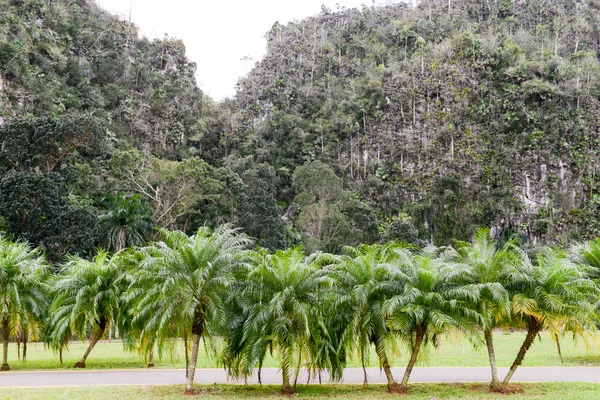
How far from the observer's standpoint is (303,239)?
5584cm

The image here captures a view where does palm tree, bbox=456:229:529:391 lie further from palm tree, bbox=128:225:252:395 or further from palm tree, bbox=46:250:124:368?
palm tree, bbox=46:250:124:368

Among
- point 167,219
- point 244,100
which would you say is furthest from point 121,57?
point 167,219

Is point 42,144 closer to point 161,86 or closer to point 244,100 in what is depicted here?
point 161,86

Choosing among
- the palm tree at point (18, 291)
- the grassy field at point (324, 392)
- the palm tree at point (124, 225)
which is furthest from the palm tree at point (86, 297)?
the palm tree at point (124, 225)

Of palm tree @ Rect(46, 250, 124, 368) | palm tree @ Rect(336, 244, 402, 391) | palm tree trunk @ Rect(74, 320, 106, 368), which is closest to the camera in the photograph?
palm tree @ Rect(336, 244, 402, 391)

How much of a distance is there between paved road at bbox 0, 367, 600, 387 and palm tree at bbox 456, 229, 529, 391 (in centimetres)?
321

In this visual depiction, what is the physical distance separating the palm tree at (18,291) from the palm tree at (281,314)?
32.4ft

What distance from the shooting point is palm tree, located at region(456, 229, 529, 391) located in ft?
50.6

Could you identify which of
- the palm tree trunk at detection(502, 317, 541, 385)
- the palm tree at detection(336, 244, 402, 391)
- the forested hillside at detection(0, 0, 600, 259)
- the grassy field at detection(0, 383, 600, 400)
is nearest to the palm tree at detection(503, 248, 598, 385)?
the palm tree trunk at detection(502, 317, 541, 385)

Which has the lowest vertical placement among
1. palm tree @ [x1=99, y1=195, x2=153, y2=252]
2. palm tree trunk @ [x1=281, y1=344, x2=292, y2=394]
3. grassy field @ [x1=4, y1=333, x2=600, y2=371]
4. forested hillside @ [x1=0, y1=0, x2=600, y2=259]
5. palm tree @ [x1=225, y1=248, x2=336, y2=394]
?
grassy field @ [x1=4, y1=333, x2=600, y2=371]

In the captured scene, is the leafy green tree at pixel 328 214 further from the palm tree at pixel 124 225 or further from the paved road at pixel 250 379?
the paved road at pixel 250 379

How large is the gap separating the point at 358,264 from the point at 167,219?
35.6 metres

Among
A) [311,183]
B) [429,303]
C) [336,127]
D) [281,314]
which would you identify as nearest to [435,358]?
[429,303]

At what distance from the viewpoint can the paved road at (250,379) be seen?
1834cm
